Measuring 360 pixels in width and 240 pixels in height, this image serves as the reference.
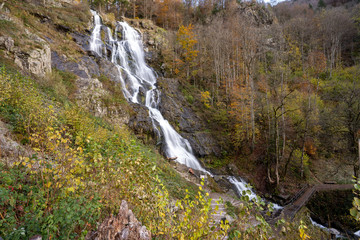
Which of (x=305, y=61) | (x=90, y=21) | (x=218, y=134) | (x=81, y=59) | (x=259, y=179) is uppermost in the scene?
(x=90, y=21)

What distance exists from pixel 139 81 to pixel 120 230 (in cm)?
1638

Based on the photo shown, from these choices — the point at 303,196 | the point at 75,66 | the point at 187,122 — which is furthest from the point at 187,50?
the point at 303,196

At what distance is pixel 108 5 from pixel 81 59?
2778 centimetres

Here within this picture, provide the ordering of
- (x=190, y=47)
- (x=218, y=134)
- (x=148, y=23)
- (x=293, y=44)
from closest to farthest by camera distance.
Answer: (x=218, y=134), (x=190, y=47), (x=148, y=23), (x=293, y=44)

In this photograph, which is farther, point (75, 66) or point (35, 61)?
point (75, 66)

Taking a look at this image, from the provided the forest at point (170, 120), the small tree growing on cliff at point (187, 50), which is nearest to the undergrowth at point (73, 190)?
the forest at point (170, 120)

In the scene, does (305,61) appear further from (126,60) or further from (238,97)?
(126,60)

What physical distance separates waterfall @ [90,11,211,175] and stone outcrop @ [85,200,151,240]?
32.4 ft

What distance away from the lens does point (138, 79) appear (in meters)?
17.7

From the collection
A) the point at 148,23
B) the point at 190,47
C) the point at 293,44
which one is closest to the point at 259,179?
the point at 190,47

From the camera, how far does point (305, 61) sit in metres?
30.5

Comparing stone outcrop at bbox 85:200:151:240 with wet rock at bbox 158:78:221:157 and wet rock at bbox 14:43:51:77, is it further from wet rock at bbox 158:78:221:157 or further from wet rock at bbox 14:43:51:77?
wet rock at bbox 158:78:221:157

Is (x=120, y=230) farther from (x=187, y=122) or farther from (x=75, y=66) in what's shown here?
(x=187, y=122)

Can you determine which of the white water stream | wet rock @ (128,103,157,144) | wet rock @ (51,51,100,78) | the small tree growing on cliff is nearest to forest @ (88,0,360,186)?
the small tree growing on cliff
